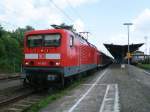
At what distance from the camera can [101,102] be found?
1363 centimetres

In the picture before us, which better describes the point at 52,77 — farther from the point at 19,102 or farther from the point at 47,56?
the point at 19,102

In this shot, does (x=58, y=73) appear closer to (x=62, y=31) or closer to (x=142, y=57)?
(x=62, y=31)

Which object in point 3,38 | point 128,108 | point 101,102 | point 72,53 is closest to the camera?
point 128,108

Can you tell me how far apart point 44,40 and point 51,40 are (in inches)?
15.3

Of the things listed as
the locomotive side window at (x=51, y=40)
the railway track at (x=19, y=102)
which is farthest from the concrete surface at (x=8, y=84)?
the locomotive side window at (x=51, y=40)

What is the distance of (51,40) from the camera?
1903 centimetres

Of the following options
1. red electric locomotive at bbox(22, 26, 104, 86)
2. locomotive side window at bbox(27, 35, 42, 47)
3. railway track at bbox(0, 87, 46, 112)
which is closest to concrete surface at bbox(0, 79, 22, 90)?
red electric locomotive at bbox(22, 26, 104, 86)

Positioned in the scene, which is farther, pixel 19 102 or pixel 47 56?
pixel 47 56

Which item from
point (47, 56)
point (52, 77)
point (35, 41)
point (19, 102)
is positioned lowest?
point (19, 102)

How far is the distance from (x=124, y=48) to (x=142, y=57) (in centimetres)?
2521

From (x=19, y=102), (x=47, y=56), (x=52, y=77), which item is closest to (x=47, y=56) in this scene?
(x=47, y=56)

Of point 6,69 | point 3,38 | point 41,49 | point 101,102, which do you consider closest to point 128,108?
point 101,102

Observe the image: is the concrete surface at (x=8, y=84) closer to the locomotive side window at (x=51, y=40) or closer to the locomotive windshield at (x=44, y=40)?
the locomotive windshield at (x=44, y=40)

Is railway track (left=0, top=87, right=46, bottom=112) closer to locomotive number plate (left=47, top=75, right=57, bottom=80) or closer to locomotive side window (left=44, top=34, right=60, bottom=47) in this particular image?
locomotive number plate (left=47, top=75, right=57, bottom=80)
